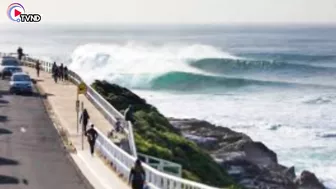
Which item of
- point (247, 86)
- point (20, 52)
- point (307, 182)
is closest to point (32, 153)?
point (307, 182)

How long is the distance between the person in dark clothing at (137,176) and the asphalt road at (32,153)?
286cm

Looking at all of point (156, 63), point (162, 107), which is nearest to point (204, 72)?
point (156, 63)

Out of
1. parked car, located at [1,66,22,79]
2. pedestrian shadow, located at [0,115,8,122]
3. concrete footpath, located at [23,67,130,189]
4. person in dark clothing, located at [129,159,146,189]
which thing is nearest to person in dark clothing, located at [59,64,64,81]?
concrete footpath, located at [23,67,130,189]

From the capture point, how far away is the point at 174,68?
121562 millimetres

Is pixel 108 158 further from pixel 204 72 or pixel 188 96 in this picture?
pixel 204 72

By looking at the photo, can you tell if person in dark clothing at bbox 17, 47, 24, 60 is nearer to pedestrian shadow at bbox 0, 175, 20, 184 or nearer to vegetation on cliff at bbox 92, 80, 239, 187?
vegetation on cliff at bbox 92, 80, 239, 187

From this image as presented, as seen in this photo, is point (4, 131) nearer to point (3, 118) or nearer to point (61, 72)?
point (3, 118)

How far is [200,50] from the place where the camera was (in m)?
150

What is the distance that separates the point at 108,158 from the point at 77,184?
127 inches

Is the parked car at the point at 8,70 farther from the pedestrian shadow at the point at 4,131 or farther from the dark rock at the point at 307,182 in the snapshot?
the dark rock at the point at 307,182

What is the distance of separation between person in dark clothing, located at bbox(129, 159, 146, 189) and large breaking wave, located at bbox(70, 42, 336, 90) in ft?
253

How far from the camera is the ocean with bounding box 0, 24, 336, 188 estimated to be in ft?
200

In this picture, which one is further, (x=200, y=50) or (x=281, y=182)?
(x=200, y=50)

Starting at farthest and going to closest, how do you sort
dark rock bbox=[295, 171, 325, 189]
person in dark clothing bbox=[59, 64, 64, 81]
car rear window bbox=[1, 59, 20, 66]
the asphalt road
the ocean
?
car rear window bbox=[1, 59, 20, 66] < the ocean < person in dark clothing bbox=[59, 64, 64, 81] < dark rock bbox=[295, 171, 325, 189] < the asphalt road
